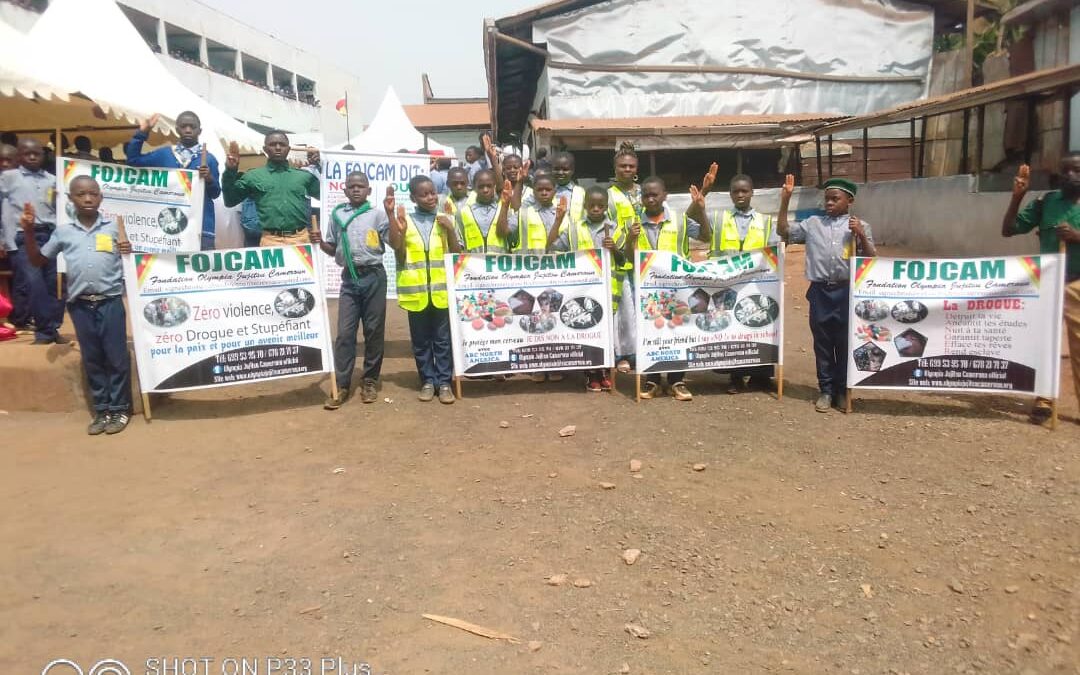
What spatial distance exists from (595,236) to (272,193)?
2856 mm

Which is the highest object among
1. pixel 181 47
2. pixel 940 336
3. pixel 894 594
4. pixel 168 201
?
pixel 181 47

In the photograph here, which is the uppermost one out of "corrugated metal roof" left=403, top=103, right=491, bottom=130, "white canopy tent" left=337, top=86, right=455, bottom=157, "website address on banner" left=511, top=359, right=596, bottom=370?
"corrugated metal roof" left=403, top=103, right=491, bottom=130

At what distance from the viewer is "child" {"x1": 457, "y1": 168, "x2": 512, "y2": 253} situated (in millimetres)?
6176

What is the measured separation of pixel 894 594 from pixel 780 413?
2.50 m

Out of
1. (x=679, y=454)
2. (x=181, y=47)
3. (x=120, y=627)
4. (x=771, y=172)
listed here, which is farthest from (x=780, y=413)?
(x=181, y=47)

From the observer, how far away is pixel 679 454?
4734 mm

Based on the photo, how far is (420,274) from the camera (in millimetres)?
5926

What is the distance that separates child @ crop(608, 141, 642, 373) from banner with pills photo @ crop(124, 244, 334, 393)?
7.99 ft

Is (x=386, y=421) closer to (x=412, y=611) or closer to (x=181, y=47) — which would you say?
(x=412, y=611)

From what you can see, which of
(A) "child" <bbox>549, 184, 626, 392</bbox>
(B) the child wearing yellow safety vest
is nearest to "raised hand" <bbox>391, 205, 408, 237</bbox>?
(B) the child wearing yellow safety vest

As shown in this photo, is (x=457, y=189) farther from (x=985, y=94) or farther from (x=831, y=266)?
(x=985, y=94)

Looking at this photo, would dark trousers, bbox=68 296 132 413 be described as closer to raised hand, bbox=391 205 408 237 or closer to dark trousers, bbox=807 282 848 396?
raised hand, bbox=391 205 408 237

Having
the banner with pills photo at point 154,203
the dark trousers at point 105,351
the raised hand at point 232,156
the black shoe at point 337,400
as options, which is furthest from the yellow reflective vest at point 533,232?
the dark trousers at point 105,351

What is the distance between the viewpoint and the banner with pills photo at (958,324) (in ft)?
16.9
